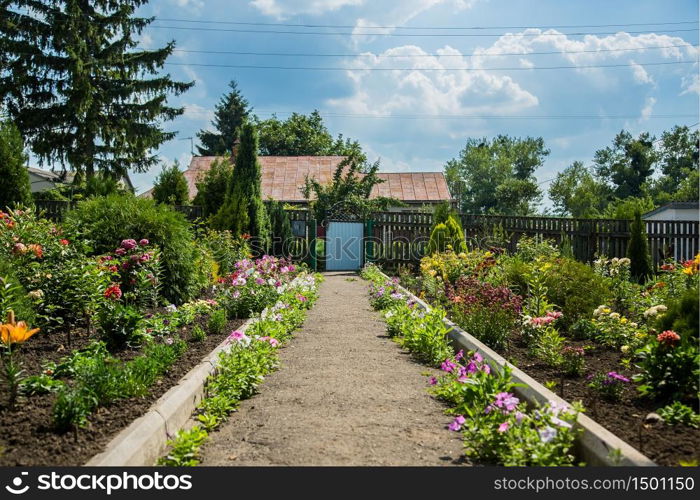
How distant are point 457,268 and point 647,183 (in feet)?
126

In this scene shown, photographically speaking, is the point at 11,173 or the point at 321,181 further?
the point at 321,181

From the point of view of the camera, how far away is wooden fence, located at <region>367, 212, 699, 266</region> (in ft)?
49.5

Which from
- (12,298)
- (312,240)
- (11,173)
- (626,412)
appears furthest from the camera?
(312,240)

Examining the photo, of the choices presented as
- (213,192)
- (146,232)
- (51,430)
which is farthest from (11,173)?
(51,430)

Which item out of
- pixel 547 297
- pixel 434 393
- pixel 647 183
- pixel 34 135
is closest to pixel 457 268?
pixel 547 297

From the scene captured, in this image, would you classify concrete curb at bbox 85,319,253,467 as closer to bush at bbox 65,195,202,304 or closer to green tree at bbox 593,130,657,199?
bush at bbox 65,195,202,304

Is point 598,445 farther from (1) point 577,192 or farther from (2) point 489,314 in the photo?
(1) point 577,192

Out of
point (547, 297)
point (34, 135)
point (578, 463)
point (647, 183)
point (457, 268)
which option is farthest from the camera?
point (647, 183)

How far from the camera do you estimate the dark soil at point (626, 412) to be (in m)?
3.07

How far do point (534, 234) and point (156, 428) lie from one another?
14.5 m

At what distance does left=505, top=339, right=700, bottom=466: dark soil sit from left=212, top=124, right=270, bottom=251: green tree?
1088 cm

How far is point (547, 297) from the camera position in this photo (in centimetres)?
729

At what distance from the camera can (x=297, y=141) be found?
4288 centimetres
